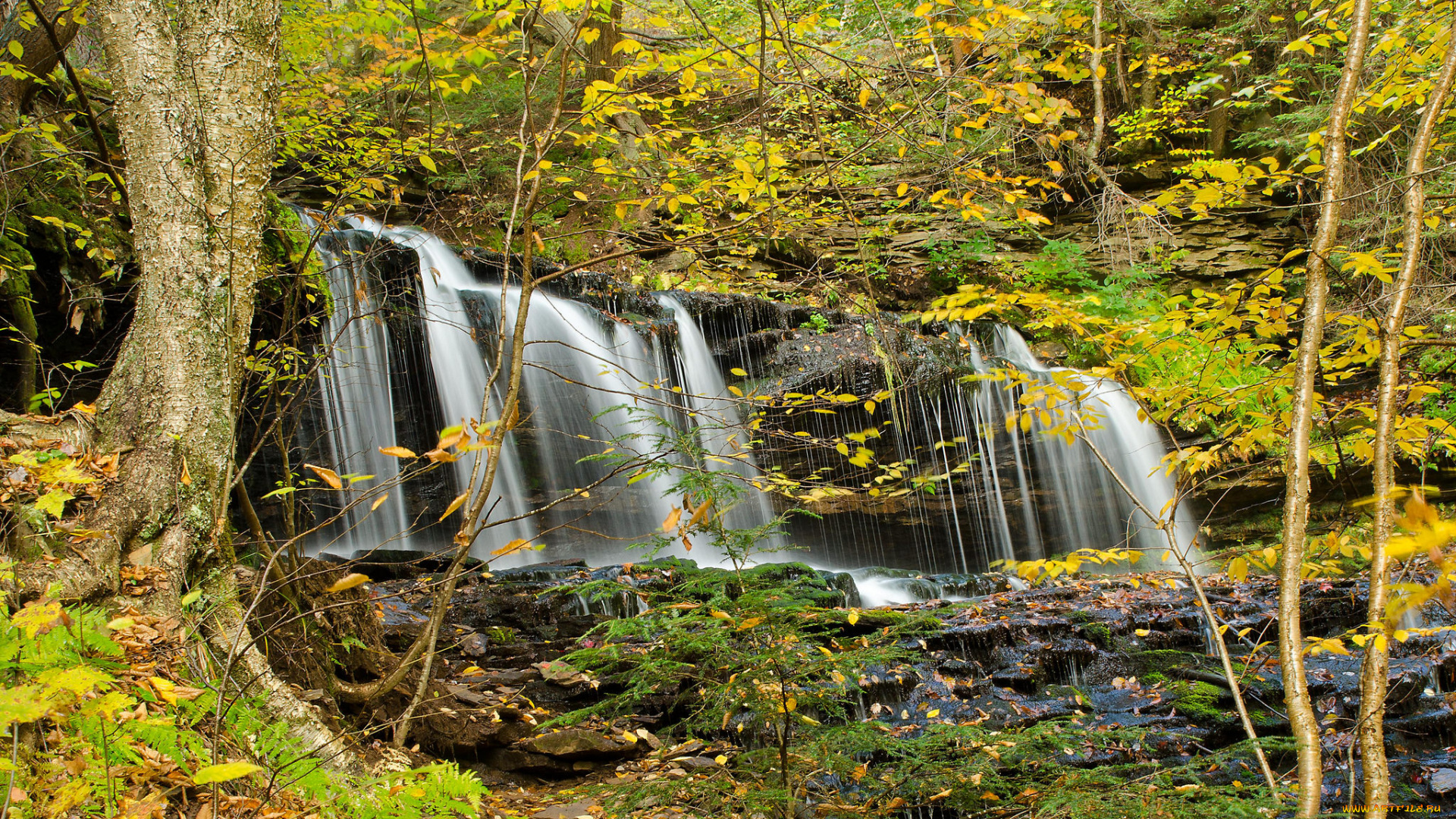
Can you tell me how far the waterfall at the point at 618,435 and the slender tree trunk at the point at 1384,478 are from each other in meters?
5.53

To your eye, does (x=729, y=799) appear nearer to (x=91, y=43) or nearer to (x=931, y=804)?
(x=931, y=804)

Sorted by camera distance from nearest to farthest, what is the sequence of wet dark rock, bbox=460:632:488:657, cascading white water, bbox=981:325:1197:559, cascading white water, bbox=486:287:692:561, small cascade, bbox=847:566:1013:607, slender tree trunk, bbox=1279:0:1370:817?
slender tree trunk, bbox=1279:0:1370:817
wet dark rock, bbox=460:632:488:657
small cascade, bbox=847:566:1013:607
cascading white water, bbox=486:287:692:561
cascading white water, bbox=981:325:1197:559

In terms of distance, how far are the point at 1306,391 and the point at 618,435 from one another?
6904 mm

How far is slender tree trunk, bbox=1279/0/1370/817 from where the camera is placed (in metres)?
2.03

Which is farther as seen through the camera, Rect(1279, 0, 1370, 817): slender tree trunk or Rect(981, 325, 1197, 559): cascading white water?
Rect(981, 325, 1197, 559): cascading white water

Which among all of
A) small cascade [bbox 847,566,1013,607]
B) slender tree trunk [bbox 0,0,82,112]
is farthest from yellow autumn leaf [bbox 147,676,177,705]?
small cascade [bbox 847,566,1013,607]

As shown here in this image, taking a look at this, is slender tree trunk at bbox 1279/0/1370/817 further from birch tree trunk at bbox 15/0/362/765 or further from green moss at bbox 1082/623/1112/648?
green moss at bbox 1082/623/1112/648

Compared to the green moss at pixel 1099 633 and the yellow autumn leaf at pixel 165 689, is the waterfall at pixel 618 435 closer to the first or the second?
the green moss at pixel 1099 633

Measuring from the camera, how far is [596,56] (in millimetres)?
11133

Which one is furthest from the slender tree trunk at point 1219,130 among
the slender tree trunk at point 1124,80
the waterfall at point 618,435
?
the waterfall at point 618,435

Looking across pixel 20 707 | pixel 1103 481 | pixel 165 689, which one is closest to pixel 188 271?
pixel 165 689

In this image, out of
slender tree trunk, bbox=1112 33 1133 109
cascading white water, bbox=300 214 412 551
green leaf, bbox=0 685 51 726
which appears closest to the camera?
green leaf, bbox=0 685 51 726

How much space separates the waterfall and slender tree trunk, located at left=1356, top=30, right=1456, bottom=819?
5531mm

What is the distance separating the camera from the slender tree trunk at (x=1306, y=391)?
203cm
